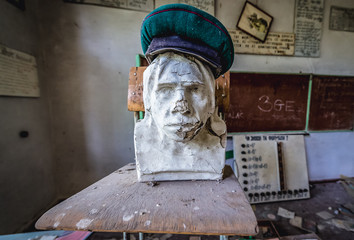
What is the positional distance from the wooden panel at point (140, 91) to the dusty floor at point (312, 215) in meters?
1.03

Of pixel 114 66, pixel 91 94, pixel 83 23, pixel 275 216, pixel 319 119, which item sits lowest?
pixel 275 216

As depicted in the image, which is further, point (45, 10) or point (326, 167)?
point (326, 167)

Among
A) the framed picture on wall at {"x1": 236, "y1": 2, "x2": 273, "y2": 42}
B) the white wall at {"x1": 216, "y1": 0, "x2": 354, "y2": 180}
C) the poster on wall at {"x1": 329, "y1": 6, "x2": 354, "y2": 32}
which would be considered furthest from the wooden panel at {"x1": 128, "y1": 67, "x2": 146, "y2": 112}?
the poster on wall at {"x1": 329, "y1": 6, "x2": 354, "y2": 32}

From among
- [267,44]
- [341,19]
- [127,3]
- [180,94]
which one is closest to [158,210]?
[180,94]

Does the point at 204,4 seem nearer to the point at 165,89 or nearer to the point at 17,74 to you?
the point at 165,89

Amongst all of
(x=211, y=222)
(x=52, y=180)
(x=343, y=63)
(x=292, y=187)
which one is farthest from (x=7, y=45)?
(x=343, y=63)

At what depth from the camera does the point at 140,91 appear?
2.61 ft

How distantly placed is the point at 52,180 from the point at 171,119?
171cm

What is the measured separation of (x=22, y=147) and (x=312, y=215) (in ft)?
8.93

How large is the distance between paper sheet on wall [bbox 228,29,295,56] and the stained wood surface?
161 cm

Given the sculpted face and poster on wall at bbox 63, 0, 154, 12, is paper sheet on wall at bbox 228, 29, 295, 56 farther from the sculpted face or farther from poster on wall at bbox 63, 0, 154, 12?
the sculpted face

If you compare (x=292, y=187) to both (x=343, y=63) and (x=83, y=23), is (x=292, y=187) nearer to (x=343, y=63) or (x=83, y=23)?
(x=343, y=63)

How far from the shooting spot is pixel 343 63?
5.99 ft

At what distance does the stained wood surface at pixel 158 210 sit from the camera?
0.42 meters
